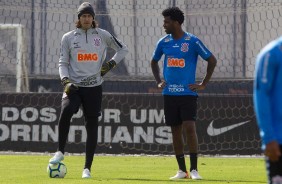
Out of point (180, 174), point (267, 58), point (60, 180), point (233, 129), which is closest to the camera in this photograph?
point (267, 58)

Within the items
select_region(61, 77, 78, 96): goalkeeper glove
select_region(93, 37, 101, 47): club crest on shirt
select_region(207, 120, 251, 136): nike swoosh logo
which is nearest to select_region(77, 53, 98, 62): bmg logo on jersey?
select_region(93, 37, 101, 47): club crest on shirt

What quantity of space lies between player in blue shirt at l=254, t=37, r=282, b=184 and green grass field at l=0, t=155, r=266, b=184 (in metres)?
4.98

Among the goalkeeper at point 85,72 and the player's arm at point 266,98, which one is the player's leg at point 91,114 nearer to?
the goalkeeper at point 85,72

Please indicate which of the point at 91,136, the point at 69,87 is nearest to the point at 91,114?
the point at 91,136

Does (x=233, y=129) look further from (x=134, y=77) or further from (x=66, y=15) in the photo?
(x=66, y=15)

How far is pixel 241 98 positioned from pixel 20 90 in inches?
181

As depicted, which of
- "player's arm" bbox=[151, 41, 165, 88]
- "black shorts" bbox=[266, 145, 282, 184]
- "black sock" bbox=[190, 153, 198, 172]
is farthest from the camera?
"player's arm" bbox=[151, 41, 165, 88]

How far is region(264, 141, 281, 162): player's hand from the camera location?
6.33m

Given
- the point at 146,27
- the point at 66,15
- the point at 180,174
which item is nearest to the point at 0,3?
the point at 66,15

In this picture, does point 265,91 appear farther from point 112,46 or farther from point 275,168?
point 112,46

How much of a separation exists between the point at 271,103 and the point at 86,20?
580 cm

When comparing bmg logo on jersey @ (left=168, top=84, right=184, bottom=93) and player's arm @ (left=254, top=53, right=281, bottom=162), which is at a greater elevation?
player's arm @ (left=254, top=53, right=281, bottom=162)

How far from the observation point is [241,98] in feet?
60.1

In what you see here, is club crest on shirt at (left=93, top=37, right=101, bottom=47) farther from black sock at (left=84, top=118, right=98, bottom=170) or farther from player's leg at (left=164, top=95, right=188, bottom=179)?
player's leg at (left=164, top=95, right=188, bottom=179)
